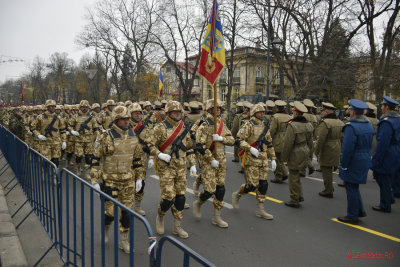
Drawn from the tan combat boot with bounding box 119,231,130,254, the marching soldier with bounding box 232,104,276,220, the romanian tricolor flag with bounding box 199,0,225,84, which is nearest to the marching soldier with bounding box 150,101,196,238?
the tan combat boot with bounding box 119,231,130,254

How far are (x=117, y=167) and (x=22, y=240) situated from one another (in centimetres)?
176

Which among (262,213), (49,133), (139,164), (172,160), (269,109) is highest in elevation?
(269,109)

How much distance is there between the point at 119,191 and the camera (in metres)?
4.32

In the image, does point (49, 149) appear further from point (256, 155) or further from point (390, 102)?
point (390, 102)

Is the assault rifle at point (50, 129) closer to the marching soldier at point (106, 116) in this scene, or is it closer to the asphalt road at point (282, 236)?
the marching soldier at point (106, 116)

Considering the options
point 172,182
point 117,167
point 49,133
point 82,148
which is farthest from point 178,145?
point 82,148

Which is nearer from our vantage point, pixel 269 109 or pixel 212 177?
pixel 212 177

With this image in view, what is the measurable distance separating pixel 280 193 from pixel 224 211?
1924 millimetres

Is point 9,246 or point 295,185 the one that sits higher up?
point 295,185

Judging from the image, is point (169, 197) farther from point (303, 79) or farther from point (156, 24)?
point (156, 24)

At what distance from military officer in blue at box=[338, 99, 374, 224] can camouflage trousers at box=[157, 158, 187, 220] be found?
2.90m

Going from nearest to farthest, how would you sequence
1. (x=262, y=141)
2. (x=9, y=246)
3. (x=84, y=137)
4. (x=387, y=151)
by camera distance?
(x=9, y=246), (x=262, y=141), (x=387, y=151), (x=84, y=137)

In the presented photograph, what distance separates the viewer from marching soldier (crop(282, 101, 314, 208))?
233 inches

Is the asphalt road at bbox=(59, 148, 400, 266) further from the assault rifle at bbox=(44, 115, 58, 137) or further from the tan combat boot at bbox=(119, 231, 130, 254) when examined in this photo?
the assault rifle at bbox=(44, 115, 58, 137)
